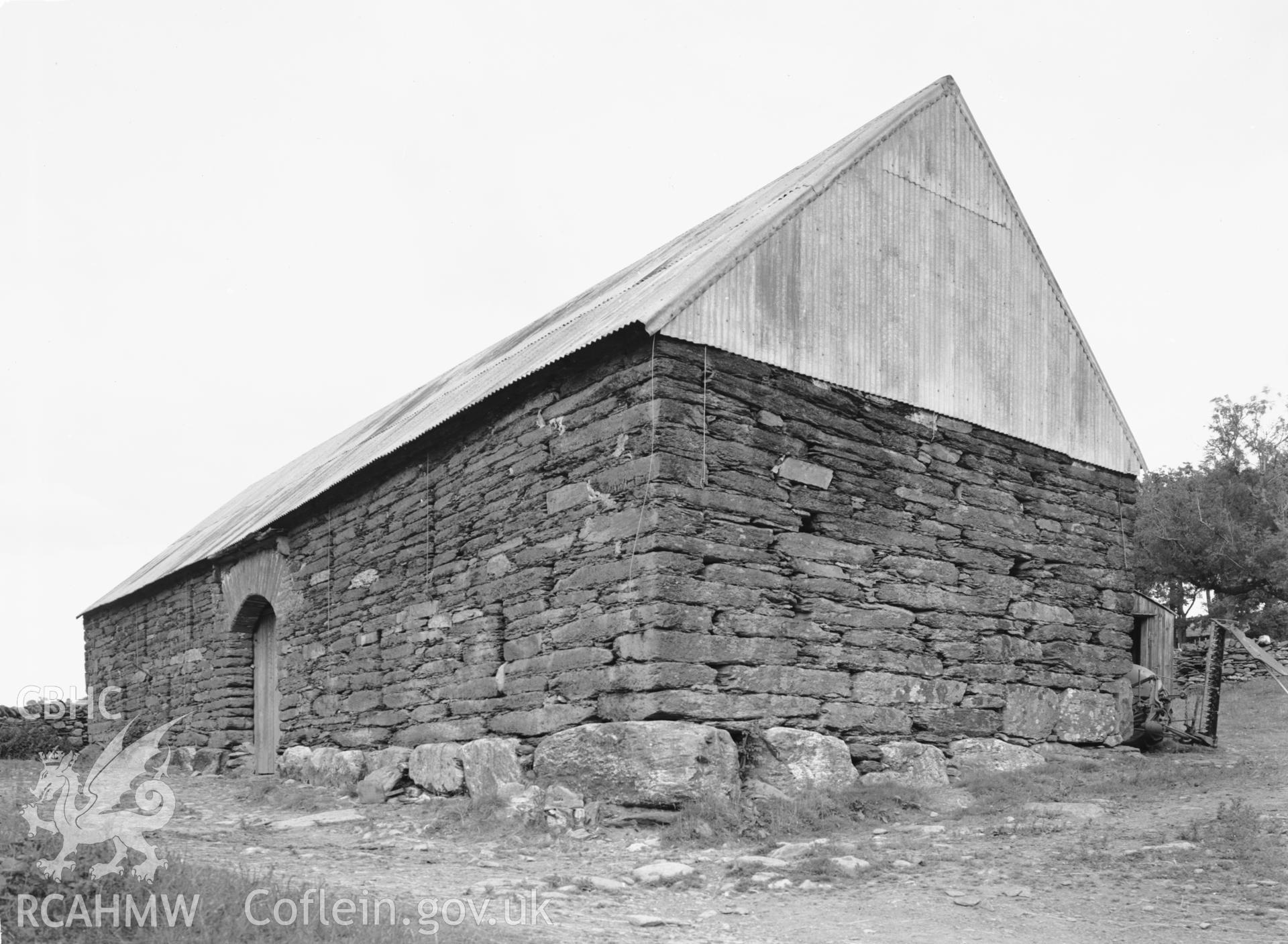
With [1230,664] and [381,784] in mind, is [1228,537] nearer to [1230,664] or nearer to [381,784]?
[1230,664]

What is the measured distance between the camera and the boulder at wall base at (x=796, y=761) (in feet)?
26.4

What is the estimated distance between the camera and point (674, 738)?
7602mm

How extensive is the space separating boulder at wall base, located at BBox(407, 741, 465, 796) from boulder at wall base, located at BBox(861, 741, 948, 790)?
2.96 m

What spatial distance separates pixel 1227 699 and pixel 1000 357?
9.62 meters

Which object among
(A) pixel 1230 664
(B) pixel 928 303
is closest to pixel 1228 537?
(A) pixel 1230 664

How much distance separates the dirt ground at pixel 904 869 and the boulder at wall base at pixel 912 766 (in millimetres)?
464

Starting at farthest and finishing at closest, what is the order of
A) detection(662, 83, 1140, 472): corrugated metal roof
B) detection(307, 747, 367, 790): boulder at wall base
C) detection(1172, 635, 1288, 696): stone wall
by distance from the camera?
1. detection(1172, 635, 1288, 696): stone wall
2. detection(307, 747, 367, 790): boulder at wall base
3. detection(662, 83, 1140, 472): corrugated metal roof

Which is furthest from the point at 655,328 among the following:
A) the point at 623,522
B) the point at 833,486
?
the point at 833,486

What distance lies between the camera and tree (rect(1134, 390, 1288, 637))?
26234 millimetres

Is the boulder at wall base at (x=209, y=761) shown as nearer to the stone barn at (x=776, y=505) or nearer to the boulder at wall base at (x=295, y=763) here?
the stone barn at (x=776, y=505)

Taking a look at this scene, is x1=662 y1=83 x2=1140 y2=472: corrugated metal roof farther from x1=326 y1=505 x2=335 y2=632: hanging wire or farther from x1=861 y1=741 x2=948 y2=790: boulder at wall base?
x1=326 y1=505 x2=335 y2=632: hanging wire

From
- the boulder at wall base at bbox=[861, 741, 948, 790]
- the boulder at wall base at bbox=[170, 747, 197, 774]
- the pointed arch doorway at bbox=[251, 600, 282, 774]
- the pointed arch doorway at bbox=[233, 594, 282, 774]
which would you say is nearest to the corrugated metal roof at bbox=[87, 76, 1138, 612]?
the pointed arch doorway at bbox=[233, 594, 282, 774]

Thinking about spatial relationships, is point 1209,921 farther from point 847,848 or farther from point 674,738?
point 674,738

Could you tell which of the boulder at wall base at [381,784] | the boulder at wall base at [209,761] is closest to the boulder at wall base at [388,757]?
the boulder at wall base at [381,784]
